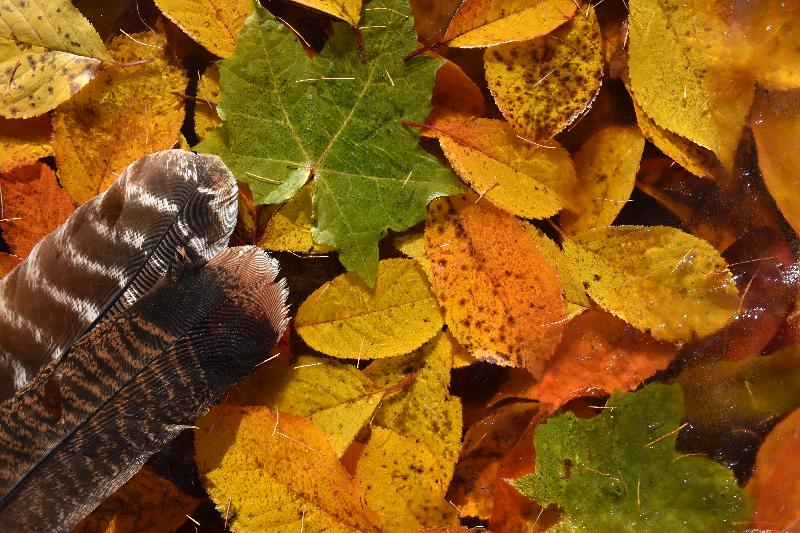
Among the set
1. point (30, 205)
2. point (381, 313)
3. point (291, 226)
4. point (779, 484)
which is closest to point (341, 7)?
point (291, 226)

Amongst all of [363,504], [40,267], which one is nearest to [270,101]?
[40,267]

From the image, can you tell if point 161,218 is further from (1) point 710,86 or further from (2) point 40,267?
(1) point 710,86

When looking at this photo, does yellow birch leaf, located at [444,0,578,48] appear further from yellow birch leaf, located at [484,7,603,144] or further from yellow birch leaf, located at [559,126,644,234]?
yellow birch leaf, located at [559,126,644,234]

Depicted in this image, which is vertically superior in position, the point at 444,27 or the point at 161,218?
the point at 444,27

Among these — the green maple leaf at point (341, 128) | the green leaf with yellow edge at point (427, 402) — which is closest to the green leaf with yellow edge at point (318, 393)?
the green leaf with yellow edge at point (427, 402)

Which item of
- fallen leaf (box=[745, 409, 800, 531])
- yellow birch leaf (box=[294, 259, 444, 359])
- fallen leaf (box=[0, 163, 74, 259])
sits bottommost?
fallen leaf (box=[745, 409, 800, 531])

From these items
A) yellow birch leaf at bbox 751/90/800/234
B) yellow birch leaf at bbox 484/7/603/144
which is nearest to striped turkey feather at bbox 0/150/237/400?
yellow birch leaf at bbox 484/7/603/144
